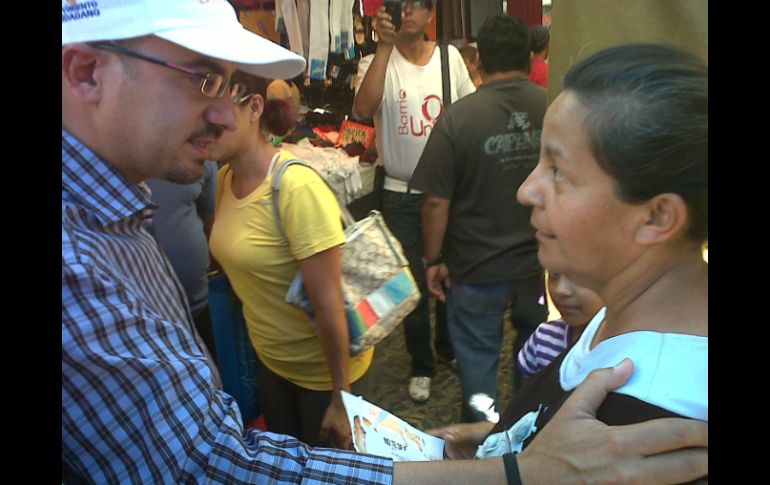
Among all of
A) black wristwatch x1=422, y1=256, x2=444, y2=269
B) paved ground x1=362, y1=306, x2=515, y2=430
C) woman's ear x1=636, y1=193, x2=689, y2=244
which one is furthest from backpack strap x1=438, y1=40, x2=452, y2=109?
woman's ear x1=636, y1=193, x2=689, y2=244

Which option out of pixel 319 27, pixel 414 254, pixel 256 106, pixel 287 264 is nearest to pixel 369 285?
pixel 287 264

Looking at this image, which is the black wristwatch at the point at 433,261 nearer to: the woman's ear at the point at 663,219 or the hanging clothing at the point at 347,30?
the hanging clothing at the point at 347,30

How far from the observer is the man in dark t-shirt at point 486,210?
4.69ft

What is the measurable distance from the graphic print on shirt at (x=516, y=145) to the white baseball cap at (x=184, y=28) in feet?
2.23

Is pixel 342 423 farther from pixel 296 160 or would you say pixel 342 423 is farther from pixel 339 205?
pixel 296 160

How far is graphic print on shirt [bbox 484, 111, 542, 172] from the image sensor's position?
1.33 meters

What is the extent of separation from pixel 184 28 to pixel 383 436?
60 cm

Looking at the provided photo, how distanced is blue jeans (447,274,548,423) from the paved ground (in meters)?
0.09

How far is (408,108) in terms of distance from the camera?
153 centimetres

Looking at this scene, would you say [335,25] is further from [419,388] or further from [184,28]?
[419,388]

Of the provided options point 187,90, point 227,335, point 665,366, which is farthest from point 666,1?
point 227,335

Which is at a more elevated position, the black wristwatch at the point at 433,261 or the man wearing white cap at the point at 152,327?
the man wearing white cap at the point at 152,327

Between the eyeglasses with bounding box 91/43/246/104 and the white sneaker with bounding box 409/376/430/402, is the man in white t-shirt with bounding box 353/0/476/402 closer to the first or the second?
the white sneaker with bounding box 409/376/430/402

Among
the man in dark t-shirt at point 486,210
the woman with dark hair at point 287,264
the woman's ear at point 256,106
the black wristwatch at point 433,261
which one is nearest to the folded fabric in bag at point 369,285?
the woman with dark hair at point 287,264
